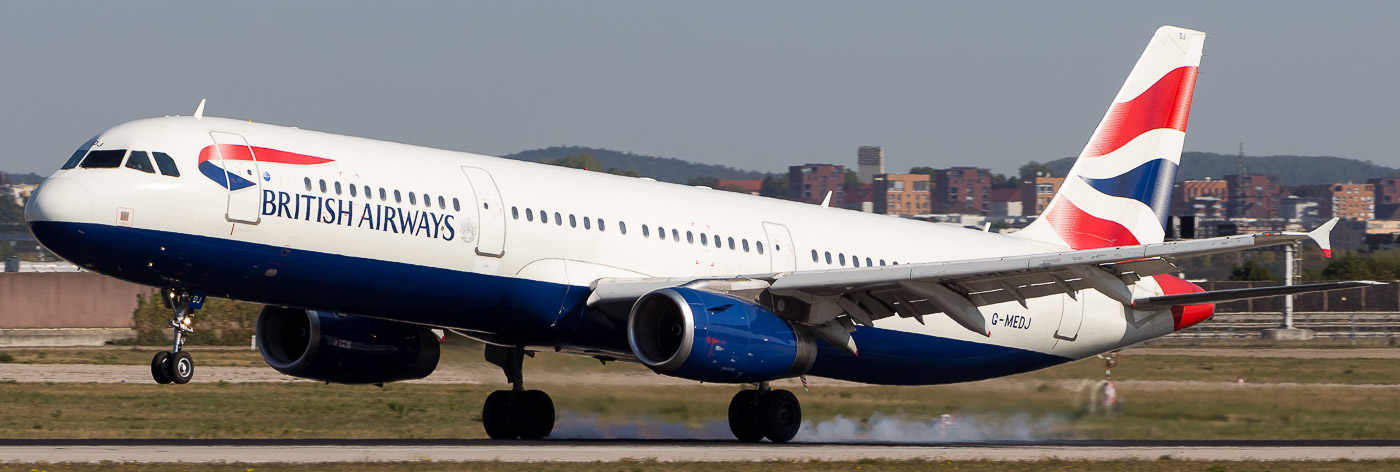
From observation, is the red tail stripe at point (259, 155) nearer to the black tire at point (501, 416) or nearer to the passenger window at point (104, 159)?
the passenger window at point (104, 159)

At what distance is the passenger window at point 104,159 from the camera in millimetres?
20402

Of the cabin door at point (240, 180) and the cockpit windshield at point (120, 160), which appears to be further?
the cabin door at point (240, 180)

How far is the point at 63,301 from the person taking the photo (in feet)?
206

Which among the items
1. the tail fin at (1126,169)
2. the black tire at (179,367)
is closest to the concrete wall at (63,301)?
the tail fin at (1126,169)

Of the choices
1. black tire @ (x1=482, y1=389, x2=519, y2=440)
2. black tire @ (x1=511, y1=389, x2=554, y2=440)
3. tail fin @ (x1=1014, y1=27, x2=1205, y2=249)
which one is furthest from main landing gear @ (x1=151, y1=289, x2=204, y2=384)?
tail fin @ (x1=1014, y1=27, x2=1205, y2=249)

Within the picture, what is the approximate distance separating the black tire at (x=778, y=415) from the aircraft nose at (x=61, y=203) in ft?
34.5

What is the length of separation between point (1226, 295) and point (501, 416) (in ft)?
39.5

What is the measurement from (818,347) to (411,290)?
21.8 feet

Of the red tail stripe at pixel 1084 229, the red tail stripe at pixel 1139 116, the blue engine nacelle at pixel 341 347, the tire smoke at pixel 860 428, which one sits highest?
the red tail stripe at pixel 1139 116

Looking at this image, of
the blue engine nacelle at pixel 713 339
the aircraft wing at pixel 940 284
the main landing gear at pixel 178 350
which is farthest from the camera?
the aircraft wing at pixel 940 284

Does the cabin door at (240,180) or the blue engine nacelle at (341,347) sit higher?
the cabin door at (240,180)

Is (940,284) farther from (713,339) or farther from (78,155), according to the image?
(78,155)

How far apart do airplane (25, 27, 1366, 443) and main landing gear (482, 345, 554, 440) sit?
0.04 metres

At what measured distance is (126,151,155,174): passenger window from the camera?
806 inches
